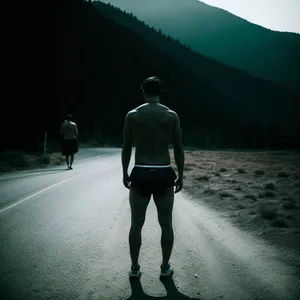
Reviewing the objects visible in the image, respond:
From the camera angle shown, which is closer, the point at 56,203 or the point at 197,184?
the point at 56,203

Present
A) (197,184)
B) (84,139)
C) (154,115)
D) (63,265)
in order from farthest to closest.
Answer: (84,139) → (197,184) → (63,265) → (154,115)

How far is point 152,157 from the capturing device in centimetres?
311

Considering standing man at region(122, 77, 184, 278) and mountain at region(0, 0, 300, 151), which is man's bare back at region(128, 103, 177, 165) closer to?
standing man at region(122, 77, 184, 278)

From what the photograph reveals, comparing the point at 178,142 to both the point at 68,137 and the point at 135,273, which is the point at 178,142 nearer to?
the point at 135,273

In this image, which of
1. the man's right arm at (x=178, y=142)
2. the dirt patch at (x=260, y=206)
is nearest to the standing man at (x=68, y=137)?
the dirt patch at (x=260, y=206)

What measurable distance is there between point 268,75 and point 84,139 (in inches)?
7182

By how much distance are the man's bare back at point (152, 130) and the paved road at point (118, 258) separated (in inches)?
54.7

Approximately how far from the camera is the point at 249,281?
10.6 feet

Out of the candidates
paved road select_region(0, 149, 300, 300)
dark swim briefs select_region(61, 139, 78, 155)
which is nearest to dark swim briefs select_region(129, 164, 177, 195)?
paved road select_region(0, 149, 300, 300)

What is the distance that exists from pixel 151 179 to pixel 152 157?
0.24 meters

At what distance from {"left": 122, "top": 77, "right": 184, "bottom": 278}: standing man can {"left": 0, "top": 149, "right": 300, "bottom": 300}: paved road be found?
42 cm

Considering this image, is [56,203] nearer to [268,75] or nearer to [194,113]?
[194,113]

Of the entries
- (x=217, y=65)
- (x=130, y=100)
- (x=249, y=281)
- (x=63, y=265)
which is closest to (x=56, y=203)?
(x=63, y=265)

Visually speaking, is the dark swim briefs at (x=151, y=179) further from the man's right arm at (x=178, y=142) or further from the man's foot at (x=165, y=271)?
the man's foot at (x=165, y=271)
